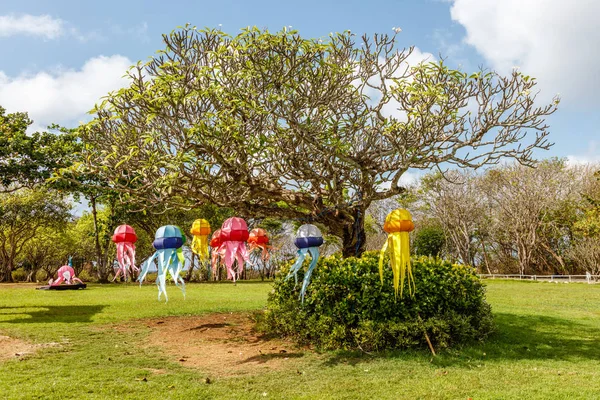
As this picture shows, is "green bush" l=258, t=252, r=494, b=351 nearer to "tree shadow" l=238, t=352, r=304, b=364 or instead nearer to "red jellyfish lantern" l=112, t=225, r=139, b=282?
"tree shadow" l=238, t=352, r=304, b=364

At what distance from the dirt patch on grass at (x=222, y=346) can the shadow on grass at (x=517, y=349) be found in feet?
3.48

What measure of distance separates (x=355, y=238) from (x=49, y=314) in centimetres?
962

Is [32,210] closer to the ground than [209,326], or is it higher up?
higher up

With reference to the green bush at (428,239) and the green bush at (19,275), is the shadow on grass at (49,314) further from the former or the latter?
the green bush at (19,275)

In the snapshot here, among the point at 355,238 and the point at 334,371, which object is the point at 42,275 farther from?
the point at 334,371

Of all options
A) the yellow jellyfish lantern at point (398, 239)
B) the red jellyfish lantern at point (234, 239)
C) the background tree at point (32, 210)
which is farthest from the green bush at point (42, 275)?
the yellow jellyfish lantern at point (398, 239)

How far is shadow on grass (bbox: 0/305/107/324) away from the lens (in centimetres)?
1263

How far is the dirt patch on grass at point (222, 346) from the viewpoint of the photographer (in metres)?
7.99

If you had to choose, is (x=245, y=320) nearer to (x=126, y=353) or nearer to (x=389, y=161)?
(x=126, y=353)

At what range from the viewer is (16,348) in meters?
8.96

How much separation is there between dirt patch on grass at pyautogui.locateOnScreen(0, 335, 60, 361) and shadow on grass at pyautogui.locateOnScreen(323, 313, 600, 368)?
554 cm

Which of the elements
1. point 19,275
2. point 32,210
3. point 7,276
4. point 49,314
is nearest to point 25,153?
point 49,314

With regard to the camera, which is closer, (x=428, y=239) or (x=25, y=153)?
(x=25, y=153)

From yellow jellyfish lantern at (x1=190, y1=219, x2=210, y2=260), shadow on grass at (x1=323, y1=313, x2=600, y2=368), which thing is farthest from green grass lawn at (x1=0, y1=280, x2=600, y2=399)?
yellow jellyfish lantern at (x1=190, y1=219, x2=210, y2=260)
